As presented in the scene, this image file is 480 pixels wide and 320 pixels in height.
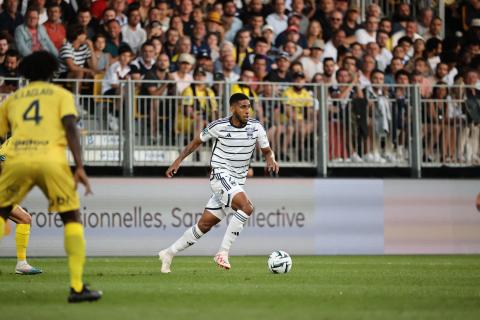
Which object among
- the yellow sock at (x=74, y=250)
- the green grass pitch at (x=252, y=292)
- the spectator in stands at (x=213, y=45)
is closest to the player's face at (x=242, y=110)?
the green grass pitch at (x=252, y=292)

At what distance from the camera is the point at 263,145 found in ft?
54.9

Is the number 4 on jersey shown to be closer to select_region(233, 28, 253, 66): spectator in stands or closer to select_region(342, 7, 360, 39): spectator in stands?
select_region(233, 28, 253, 66): spectator in stands

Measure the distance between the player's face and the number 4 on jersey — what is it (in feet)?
19.3

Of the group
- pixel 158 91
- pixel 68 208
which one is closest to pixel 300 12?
pixel 158 91

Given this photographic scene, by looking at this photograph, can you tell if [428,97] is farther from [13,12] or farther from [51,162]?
[51,162]

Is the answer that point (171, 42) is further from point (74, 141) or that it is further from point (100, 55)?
point (74, 141)

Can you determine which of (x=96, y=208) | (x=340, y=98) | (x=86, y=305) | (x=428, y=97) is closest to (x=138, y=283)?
(x=86, y=305)

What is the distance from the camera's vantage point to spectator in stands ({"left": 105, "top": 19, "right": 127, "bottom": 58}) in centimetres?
2250

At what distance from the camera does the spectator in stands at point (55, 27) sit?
22172 millimetres

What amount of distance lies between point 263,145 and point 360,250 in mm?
7108

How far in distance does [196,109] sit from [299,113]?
2191 millimetres

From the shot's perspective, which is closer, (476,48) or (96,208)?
(96,208)

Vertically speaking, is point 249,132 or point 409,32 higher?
point 409,32

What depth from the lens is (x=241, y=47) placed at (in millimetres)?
23516
